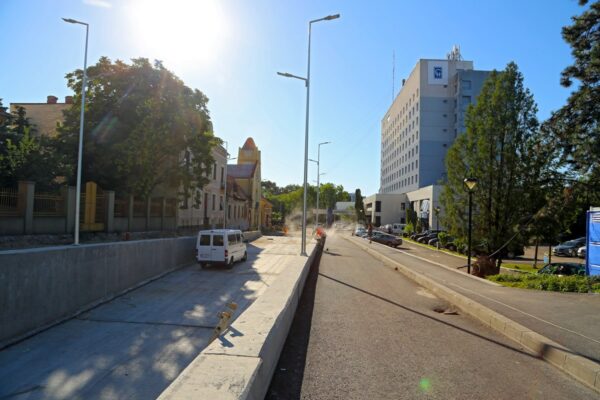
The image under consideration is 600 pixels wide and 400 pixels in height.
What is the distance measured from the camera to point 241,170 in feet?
212

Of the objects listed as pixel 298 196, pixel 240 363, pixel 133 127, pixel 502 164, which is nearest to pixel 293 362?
pixel 240 363

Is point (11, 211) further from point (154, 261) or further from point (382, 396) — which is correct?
point (382, 396)

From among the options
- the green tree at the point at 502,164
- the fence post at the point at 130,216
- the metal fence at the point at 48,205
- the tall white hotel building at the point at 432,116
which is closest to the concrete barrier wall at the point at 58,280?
the metal fence at the point at 48,205

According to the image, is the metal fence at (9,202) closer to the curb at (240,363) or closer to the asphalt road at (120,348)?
the asphalt road at (120,348)

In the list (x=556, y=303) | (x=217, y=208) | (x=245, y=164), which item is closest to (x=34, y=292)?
(x=556, y=303)

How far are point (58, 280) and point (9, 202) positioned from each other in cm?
636

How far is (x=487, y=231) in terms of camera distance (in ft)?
66.0

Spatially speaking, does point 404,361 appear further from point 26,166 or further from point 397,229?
point 397,229

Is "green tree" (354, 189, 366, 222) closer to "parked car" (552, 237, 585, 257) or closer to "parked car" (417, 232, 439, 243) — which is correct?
"parked car" (417, 232, 439, 243)

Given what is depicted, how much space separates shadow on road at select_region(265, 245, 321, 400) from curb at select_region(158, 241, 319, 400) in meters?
0.11

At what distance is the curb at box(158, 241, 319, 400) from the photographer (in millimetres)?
3318

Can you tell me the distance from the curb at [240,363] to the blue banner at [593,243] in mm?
14967

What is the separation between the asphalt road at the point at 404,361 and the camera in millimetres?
4629

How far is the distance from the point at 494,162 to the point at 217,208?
31940mm
